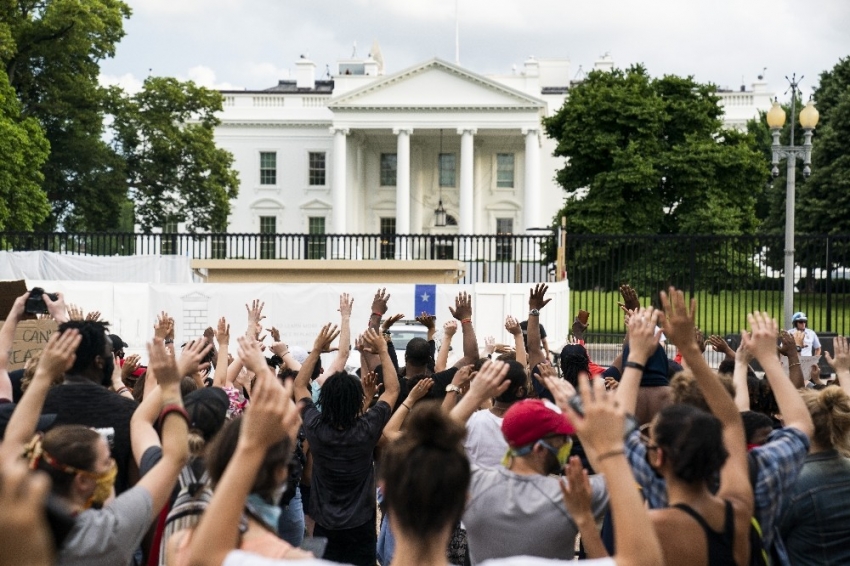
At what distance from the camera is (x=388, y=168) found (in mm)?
64438

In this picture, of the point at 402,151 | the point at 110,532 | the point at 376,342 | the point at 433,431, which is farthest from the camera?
the point at 402,151

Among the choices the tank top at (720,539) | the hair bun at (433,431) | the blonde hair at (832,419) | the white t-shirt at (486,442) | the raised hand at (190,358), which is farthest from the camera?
the white t-shirt at (486,442)

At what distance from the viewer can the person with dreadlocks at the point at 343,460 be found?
515 cm

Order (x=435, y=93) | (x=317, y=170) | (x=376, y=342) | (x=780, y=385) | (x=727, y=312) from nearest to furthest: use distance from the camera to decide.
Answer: (x=780, y=385)
(x=376, y=342)
(x=727, y=312)
(x=435, y=93)
(x=317, y=170)

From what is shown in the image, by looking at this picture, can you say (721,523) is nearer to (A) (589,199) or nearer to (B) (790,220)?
(B) (790,220)

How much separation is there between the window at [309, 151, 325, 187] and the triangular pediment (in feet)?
26.2

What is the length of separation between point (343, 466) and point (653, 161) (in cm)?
3687

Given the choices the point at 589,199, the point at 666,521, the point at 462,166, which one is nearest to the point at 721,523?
the point at 666,521

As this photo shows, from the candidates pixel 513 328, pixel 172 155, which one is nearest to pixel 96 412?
pixel 513 328

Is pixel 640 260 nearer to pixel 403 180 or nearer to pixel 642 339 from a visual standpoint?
pixel 642 339

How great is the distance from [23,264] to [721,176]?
28.3m

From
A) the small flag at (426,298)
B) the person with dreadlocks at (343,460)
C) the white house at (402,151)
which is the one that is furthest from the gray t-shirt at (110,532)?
the white house at (402,151)

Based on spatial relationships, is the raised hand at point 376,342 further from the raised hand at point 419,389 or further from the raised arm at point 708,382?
the raised arm at point 708,382

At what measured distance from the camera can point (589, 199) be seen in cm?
4088
